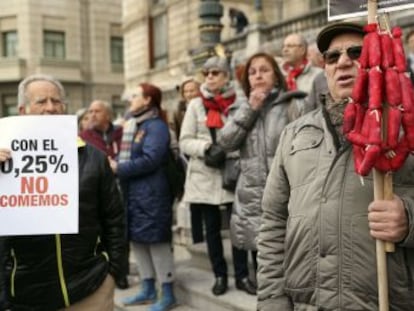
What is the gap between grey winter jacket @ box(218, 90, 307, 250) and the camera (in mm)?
4152

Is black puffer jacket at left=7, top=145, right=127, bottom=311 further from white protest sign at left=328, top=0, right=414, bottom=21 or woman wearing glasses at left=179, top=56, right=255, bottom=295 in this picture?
woman wearing glasses at left=179, top=56, right=255, bottom=295

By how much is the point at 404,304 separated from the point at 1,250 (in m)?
1.91

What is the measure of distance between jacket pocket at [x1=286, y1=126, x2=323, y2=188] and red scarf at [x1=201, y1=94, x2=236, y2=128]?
2610 millimetres

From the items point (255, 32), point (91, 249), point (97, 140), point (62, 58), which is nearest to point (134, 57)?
point (62, 58)

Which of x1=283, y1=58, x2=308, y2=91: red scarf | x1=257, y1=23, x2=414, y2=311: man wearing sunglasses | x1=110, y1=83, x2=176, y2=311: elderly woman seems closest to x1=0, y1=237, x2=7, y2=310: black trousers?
x1=257, y1=23, x2=414, y2=311: man wearing sunglasses

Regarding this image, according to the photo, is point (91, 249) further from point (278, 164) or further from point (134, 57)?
point (134, 57)

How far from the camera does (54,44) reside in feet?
128

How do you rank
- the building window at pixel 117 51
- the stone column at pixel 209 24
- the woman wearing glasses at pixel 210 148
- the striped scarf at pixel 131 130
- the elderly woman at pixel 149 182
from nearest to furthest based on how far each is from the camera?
the woman wearing glasses at pixel 210 148 < the elderly woman at pixel 149 182 < the striped scarf at pixel 131 130 < the stone column at pixel 209 24 < the building window at pixel 117 51

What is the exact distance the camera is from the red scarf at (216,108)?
486cm

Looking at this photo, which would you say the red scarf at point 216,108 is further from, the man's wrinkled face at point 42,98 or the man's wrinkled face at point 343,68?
the man's wrinkled face at point 343,68

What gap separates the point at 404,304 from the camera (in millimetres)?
1987

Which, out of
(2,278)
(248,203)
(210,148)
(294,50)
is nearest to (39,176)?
(2,278)

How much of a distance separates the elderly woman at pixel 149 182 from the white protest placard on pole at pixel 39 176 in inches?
82.7

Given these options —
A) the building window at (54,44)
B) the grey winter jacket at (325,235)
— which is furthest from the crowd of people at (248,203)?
the building window at (54,44)
